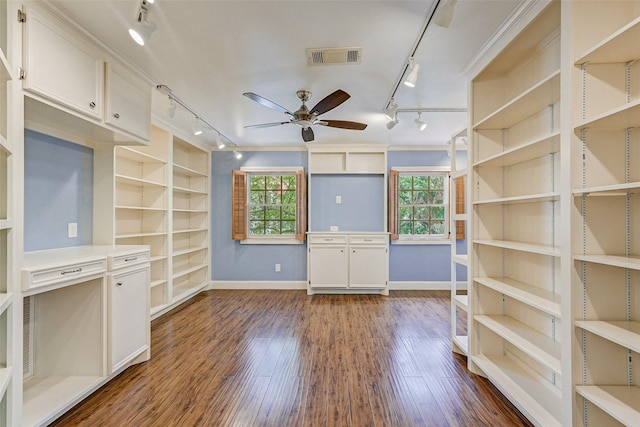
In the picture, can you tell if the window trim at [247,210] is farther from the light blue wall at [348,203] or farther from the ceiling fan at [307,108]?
the ceiling fan at [307,108]

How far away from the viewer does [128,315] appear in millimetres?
2283

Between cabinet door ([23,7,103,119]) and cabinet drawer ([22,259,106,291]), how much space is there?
3.33ft

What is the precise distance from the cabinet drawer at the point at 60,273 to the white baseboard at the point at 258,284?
304 cm

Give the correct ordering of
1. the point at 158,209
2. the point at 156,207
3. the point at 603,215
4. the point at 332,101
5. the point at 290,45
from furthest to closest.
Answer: the point at 156,207 → the point at 158,209 → the point at 332,101 → the point at 290,45 → the point at 603,215

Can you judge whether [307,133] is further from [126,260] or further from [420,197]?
[420,197]

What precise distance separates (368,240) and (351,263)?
0.46 m

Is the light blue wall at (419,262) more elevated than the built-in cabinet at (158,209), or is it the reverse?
the built-in cabinet at (158,209)

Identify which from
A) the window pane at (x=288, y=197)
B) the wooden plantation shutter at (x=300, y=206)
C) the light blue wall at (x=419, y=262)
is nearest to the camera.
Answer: the wooden plantation shutter at (x=300, y=206)

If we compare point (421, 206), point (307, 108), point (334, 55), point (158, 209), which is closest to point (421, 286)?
point (421, 206)

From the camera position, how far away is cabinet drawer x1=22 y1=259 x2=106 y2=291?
5.11 feet

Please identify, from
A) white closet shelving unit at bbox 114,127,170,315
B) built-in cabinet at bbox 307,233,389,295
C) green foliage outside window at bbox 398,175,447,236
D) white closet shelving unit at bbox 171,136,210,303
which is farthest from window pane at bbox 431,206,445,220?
white closet shelving unit at bbox 114,127,170,315

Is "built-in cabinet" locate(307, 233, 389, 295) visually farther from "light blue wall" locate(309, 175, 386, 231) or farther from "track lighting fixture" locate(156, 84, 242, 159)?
"track lighting fixture" locate(156, 84, 242, 159)

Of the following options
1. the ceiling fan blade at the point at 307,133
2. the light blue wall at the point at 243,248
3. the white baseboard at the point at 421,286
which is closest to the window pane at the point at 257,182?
the light blue wall at the point at 243,248

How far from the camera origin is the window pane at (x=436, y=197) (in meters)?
5.00
